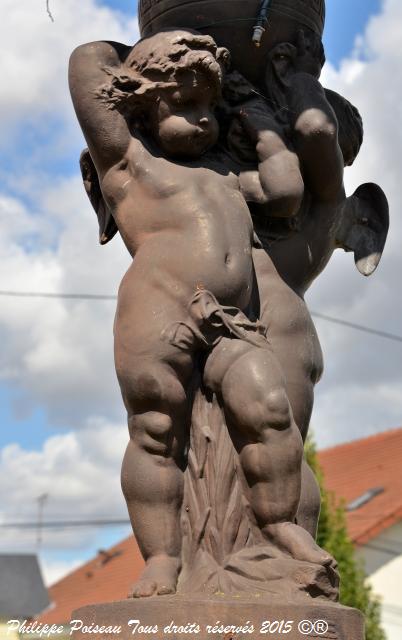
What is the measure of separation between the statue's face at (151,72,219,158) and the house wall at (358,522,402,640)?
18.2m

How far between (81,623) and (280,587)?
79 cm

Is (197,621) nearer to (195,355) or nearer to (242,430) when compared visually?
(242,430)

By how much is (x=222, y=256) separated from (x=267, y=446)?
2.68 feet

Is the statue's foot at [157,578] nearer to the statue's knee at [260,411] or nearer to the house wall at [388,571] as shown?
the statue's knee at [260,411]

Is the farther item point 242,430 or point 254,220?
point 254,220

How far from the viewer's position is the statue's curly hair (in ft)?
16.7

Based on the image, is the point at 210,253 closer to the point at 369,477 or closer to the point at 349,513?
the point at 349,513

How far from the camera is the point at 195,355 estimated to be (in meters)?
4.89

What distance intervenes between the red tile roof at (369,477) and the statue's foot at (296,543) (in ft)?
58.4

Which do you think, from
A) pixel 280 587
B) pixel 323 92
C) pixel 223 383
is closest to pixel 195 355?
pixel 223 383

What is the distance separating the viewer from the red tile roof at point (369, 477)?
2278 centimetres

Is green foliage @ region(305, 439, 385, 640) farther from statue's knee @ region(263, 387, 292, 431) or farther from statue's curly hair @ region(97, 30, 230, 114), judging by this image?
statue's knee @ region(263, 387, 292, 431)

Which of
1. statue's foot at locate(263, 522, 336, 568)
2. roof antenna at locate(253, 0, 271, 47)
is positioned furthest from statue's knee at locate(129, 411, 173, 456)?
roof antenna at locate(253, 0, 271, 47)

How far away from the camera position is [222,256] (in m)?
4.92
